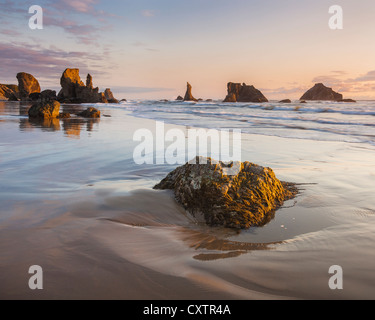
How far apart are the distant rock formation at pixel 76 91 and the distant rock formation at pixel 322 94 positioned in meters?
66.5

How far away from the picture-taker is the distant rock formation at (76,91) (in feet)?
236

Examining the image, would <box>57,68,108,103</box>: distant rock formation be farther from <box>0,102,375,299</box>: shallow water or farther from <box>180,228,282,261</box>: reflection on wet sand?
<box>180,228,282,261</box>: reflection on wet sand

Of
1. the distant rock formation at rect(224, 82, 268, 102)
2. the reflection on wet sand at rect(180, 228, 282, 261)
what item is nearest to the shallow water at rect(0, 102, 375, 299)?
the reflection on wet sand at rect(180, 228, 282, 261)

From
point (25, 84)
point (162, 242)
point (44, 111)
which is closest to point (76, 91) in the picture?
point (25, 84)

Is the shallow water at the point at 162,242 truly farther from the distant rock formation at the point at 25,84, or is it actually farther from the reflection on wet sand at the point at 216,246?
the distant rock formation at the point at 25,84

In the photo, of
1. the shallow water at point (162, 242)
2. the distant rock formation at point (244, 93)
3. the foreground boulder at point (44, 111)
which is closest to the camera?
the shallow water at point (162, 242)

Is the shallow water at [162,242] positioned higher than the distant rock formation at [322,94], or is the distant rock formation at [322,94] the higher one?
the distant rock formation at [322,94]

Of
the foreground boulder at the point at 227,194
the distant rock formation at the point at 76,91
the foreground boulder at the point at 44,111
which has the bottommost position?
the foreground boulder at the point at 227,194

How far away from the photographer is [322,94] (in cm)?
8312

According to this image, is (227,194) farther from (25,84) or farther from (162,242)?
(25,84)

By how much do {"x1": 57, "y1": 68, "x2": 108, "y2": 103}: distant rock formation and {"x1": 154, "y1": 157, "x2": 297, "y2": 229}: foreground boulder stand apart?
7447cm

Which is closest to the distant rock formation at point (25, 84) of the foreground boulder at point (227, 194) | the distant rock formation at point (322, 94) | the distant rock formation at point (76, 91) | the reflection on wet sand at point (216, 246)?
the distant rock formation at point (76, 91)
